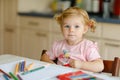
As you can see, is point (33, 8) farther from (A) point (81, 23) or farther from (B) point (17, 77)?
(B) point (17, 77)

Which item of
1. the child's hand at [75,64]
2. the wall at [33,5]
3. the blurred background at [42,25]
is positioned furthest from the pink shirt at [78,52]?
the wall at [33,5]

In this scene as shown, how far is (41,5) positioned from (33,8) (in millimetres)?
124

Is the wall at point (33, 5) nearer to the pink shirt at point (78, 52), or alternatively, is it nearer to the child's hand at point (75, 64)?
the pink shirt at point (78, 52)

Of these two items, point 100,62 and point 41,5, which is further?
point 41,5

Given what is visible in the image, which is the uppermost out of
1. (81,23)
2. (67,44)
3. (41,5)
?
(41,5)

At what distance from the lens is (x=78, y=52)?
4.11 ft

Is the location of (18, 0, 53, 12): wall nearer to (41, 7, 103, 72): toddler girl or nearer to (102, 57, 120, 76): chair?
(41, 7, 103, 72): toddler girl

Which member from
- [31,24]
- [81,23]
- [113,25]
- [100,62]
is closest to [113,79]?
[100,62]

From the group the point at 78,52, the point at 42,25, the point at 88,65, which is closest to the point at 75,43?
the point at 78,52

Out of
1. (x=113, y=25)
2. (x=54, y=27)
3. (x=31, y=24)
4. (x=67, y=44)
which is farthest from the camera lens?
(x=31, y=24)

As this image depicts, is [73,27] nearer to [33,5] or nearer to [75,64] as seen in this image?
[75,64]

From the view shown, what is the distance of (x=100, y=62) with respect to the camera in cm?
111

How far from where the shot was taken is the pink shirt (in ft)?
3.94

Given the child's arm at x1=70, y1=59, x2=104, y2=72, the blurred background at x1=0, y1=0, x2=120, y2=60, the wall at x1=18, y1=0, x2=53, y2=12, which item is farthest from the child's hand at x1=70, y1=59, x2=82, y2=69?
the wall at x1=18, y1=0, x2=53, y2=12
